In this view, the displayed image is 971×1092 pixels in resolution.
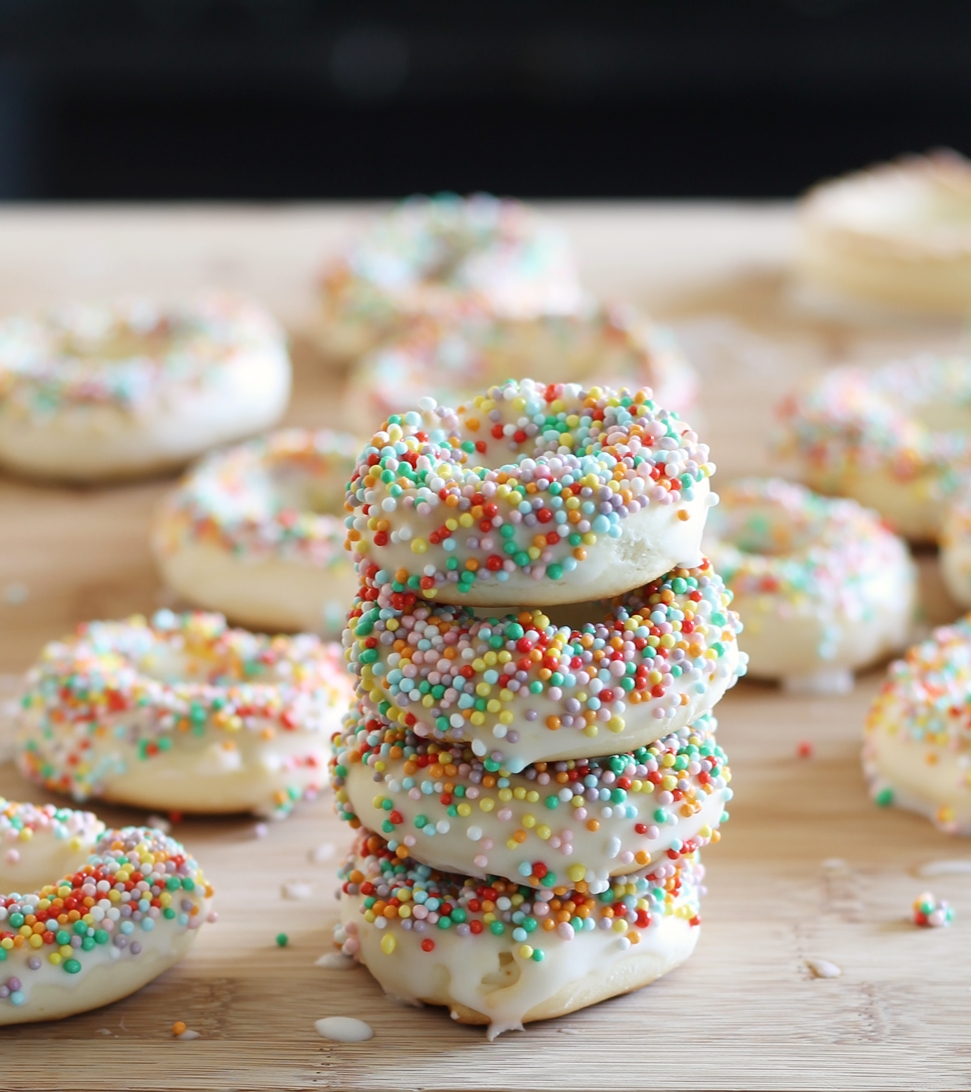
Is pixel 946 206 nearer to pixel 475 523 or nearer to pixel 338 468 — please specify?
pixel 338 468

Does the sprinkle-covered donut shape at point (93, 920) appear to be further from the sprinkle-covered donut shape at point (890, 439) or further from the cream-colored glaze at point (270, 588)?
the sprinkle-covered donut shape at point (890, 439)

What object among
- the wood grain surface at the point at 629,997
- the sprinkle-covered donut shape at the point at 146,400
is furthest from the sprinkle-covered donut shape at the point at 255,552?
the sprinkle-covered donut shape at the point at 146,400

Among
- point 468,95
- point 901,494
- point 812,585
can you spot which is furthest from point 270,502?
point 468,95

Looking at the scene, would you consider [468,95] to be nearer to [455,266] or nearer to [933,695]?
[455,266]

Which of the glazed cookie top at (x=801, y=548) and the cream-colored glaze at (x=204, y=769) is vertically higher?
the glazed cookie top at (x=801, y=548)

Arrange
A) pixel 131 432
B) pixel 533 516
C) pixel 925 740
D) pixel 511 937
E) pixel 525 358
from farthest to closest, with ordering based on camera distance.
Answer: pixel 525 358 → pixel 131 432 → pixel 925 740 → pixel 511 937 → pixel 533 516

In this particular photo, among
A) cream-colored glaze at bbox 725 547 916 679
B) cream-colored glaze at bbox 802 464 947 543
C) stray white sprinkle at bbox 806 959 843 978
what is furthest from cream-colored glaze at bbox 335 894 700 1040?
cream-colored glaze at bbox 802 464 947 543

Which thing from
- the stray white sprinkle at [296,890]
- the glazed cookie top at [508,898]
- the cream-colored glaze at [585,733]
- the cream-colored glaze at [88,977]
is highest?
the cream-colored glaze at [585,733]
